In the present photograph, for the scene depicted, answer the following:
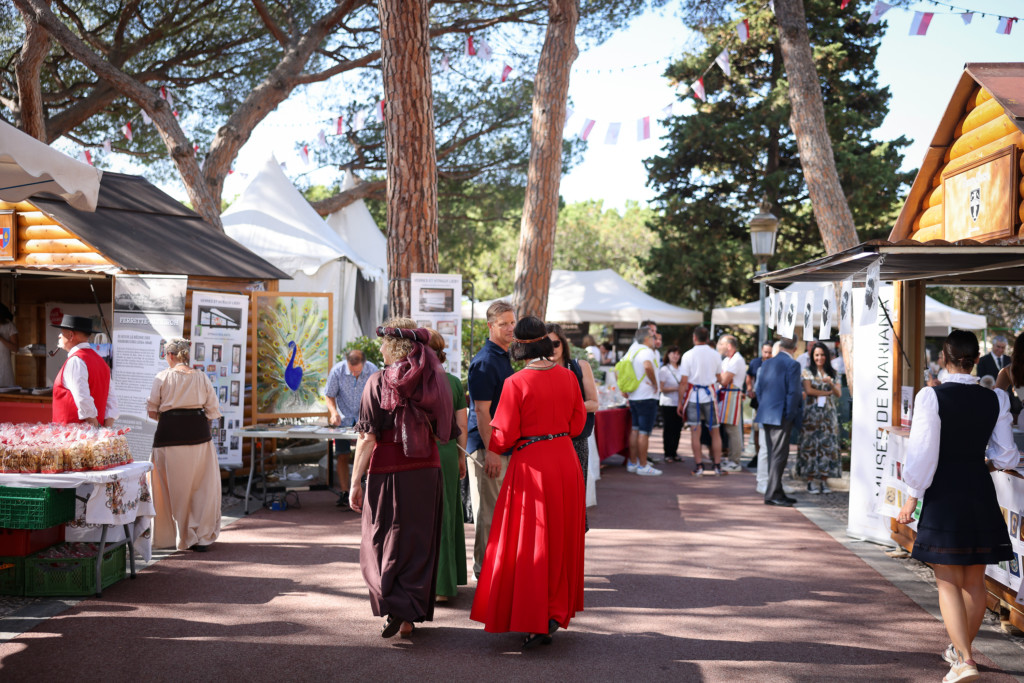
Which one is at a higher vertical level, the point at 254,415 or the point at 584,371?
the point at 584,371

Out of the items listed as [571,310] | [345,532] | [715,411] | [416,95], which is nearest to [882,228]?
[571,310]

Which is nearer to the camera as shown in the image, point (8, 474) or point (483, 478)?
point (8, 474)

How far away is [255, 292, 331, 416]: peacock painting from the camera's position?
9641 millimetres

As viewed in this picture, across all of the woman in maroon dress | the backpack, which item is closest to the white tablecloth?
the woman in maroon dress

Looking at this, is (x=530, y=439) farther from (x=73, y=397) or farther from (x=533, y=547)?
(x=73, y=397)

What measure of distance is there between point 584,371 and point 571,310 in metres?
13.1

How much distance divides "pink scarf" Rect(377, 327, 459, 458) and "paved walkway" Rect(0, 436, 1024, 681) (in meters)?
1.11

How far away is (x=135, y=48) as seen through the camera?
14867mm

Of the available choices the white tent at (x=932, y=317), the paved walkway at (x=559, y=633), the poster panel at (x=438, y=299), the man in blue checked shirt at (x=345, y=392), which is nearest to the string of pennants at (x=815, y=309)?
the paved walkway at (x=559, y=633)

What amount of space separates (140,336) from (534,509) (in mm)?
5552

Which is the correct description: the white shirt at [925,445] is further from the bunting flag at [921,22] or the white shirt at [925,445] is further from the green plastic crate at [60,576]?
the bunting flag at [921,22]

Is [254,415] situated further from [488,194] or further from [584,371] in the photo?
[488,194]

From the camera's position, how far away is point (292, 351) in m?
9.66

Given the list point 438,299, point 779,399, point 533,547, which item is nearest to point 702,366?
point 779,399
